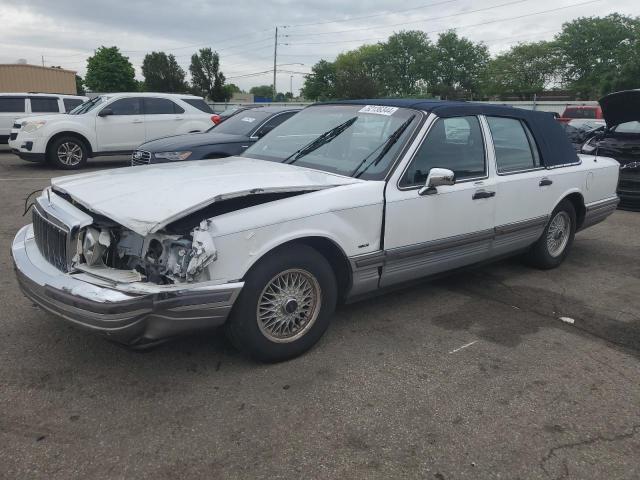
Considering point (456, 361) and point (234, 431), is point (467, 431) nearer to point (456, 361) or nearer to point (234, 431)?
point (456, 361)

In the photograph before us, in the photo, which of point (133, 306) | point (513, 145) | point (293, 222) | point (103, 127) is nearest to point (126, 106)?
point (103, 127)

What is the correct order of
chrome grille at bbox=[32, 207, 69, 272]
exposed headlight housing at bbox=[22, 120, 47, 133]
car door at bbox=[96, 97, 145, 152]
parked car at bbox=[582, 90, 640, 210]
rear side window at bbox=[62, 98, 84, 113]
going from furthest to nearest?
rear side window at bbox=[62, 98, 84, 113]
car door at bbox=[96, 97, 145, 152]
exposed headlight housing at bbox=[22, 120, 47, 133]
parked car at bbox=[582, 90, 640, 210]
chrome grille at bbox=[32, 207, 69, 272]

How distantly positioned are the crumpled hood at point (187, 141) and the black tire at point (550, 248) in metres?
4.90

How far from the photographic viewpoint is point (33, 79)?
3844 cm

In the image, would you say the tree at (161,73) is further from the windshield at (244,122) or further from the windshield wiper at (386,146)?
the windshield wiper at (386,146)

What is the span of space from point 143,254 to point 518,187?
3.34 metres

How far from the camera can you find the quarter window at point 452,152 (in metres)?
3.95

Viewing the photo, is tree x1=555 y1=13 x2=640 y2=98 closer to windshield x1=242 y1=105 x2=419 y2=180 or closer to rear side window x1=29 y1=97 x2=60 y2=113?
rear side window x1=29 y1=97 x2=60 y2=113

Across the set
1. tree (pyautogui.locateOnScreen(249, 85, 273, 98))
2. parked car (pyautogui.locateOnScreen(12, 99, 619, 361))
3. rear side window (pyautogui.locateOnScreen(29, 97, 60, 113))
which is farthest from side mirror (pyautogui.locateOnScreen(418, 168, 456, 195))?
tree (pyautogui.locateOnScreen(249, 85, 273, 98))

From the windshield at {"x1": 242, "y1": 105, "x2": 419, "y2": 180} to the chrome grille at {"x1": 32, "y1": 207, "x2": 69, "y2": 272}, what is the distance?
5.81 feet

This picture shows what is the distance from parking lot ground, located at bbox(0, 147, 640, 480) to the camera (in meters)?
2.48

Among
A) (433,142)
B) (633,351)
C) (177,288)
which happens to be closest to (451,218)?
(433,142)

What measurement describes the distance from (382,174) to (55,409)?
247 centimetres

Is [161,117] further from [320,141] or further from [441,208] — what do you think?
[441,208]
